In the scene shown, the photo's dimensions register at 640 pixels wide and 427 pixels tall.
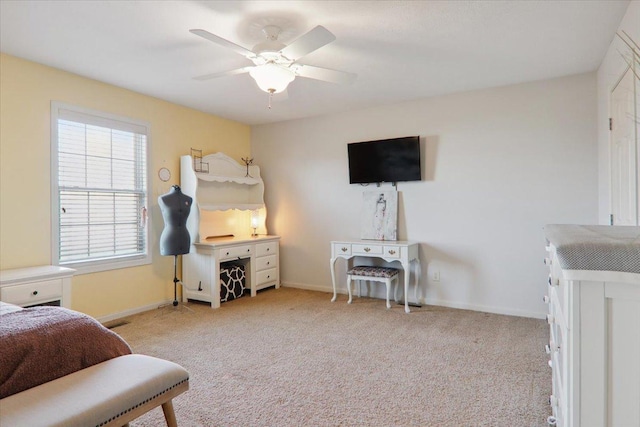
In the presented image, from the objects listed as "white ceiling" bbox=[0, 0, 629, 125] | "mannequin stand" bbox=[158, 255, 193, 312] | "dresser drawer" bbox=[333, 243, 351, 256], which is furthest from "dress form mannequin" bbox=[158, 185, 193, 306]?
"dresser drawer" bbox=[333, 243, 351, 256]

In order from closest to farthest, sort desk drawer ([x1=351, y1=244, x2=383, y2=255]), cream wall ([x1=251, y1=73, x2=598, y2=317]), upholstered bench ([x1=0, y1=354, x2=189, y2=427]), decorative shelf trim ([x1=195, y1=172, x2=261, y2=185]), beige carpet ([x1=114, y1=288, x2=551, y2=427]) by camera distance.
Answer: upholstered bench ([x1=0, y1=354, x2=189, y2=427]) → beige carpet ([x1=114, y1=288, x2=551, y2=427]) → cream wall ([x1=251, y1=73, x2=598, y2=317]) → desk drawer ([x1=351, y1=244, x2=383, y2=255]) → decorative shelf trim ([x1=195, y1=172, x2=261, y2=185])

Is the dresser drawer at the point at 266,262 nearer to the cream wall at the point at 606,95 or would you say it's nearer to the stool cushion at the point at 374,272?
the stool cushion at the point at 374,272

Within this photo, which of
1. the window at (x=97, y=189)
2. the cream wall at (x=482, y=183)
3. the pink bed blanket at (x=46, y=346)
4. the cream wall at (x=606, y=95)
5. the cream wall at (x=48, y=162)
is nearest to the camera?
the pink bed blanket at (x=46, y=346)

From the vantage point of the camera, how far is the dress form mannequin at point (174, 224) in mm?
3977

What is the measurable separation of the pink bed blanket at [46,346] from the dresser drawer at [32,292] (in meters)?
1.03

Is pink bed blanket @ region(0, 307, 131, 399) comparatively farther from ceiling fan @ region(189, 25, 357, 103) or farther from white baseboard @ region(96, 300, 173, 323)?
white baseboard @ region(96, 300, 173, 323)

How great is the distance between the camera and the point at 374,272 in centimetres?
421

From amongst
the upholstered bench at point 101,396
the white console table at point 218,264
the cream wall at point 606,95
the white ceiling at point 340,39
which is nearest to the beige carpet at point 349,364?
the white console table at point 218,264

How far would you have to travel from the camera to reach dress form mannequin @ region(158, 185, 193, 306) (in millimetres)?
3977

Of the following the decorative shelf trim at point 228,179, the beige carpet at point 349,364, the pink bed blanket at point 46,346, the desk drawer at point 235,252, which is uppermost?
the decorative shelf trim at point 228,179

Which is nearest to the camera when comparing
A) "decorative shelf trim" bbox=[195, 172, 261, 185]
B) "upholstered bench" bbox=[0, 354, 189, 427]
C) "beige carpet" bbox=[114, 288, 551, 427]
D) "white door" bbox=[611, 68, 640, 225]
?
"upholstered bench" bbox=[0, 354, 189, 427]

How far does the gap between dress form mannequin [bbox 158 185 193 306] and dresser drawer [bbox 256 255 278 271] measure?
1117 millimetres

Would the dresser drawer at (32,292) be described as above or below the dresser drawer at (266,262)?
above

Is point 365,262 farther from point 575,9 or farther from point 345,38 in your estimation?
point 575,9
